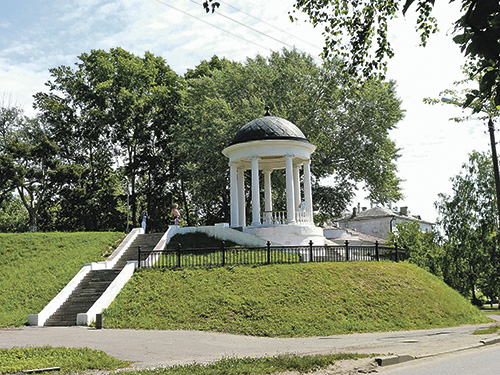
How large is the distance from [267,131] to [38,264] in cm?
1246

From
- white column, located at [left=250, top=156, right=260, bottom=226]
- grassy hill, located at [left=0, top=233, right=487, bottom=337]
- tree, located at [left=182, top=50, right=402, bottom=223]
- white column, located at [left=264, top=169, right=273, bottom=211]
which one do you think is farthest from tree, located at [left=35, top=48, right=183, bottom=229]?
grassy hill, located at [left=0, top=233, right=487, bottom=337]

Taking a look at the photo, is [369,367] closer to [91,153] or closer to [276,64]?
[276,64]

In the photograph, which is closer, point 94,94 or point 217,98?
point 217,98

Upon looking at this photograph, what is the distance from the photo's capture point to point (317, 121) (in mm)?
33500

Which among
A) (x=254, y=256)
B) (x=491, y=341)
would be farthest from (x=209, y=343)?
(x=254, y=256)

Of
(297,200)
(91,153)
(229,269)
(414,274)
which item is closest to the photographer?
(229,269)

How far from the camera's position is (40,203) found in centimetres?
4103

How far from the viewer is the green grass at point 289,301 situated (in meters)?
14.4

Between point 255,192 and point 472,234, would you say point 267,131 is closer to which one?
point 255,192

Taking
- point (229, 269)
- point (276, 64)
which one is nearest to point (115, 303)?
point (229, 269)

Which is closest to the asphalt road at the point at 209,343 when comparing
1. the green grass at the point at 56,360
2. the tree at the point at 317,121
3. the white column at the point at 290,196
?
the green grass at the point at 56,360

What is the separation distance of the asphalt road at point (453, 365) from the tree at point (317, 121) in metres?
23.0

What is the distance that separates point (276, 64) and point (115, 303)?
23.4 meters

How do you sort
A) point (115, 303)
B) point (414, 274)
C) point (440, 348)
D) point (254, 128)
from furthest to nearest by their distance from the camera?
point (254, 128) < point (414, 274) < point (115, 303) < point (440, 348)
